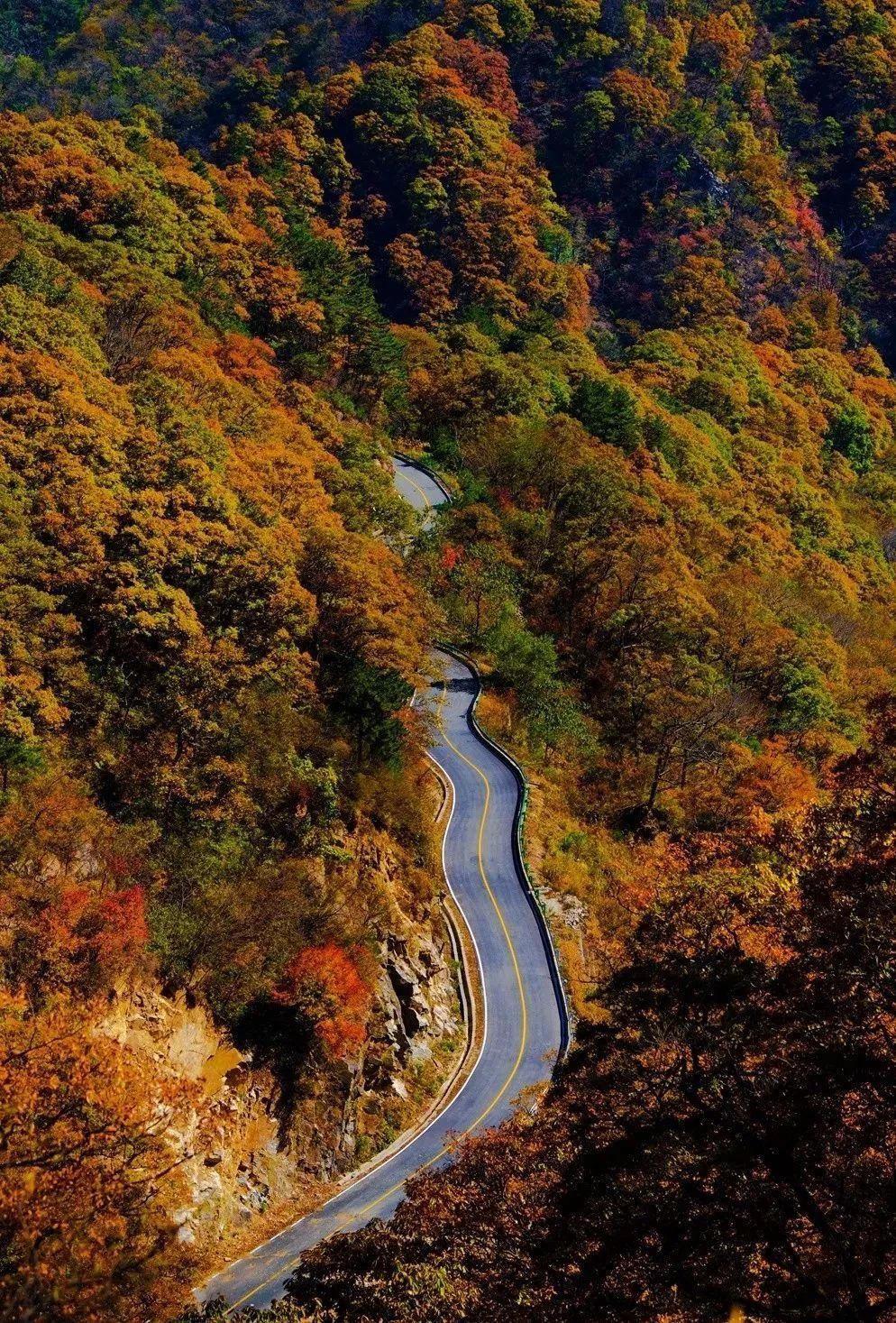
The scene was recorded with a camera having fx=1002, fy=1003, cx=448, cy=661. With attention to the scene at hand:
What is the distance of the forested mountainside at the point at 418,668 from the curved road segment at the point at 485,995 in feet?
5.53

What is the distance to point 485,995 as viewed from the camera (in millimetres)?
31516

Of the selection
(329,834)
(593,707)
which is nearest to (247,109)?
(593,707)

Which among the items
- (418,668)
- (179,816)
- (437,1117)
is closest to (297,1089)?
(437,1117)

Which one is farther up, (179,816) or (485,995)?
(179,816)

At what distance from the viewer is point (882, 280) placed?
126 m

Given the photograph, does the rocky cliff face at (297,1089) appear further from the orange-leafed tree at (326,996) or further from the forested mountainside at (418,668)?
the orange-leafed tree at (326,996)

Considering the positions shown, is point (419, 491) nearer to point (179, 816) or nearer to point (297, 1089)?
point (179, 816)

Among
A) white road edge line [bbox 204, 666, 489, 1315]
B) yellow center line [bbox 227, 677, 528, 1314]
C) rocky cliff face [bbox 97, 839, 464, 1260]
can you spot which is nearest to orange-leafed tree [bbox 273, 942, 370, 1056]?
rocky cliff face [bbox 97, 839, 464, 1260]

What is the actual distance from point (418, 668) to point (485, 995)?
11688 millimetres

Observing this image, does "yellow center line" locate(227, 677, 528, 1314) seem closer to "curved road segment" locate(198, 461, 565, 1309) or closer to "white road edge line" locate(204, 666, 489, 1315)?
"curved road segment" locate(198, 461, 565, 1309)

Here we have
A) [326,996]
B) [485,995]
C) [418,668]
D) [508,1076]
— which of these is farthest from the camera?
[418,668]

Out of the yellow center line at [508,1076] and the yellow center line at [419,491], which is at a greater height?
the yellow center line at [508,1076]

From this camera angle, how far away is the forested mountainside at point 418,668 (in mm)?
14109

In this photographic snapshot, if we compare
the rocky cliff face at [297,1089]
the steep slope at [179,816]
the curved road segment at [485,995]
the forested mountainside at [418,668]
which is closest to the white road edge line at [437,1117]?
the curved road segment at [485,995]
